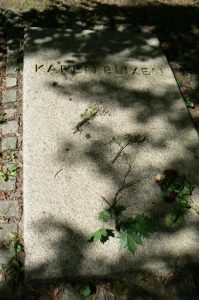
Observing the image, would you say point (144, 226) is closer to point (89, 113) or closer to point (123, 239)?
point (123, 239)

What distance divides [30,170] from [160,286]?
1.19 metres

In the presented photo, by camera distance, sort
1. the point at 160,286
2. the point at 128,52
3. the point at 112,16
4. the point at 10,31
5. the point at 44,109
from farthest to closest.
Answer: the point at 112,16
the point at 10,31
the point at 128,52
the point at 44,109
the point at 160,286

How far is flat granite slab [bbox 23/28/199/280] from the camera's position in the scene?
8.47 ft

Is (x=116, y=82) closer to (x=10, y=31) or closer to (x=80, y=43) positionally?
(x=80, y=43)

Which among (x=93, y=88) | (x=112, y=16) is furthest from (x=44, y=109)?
(x=112, y=16)

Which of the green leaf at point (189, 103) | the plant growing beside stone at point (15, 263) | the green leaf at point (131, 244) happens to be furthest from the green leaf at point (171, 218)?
the green leaf at point (189, 103)

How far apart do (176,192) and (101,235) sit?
0.65 metres

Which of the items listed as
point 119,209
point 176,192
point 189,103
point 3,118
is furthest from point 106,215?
point 189,103

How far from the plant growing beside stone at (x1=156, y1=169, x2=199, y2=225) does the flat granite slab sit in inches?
1.9

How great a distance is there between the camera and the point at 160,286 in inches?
99.2

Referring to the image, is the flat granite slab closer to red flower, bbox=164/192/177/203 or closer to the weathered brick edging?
red flower, bbox=164/192/177/203

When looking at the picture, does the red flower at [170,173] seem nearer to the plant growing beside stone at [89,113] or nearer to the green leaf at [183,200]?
the green leaf at [183,200]

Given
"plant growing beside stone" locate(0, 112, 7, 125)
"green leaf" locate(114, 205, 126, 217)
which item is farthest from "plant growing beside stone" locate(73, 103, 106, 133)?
"green leaf" locate(114, 205, 126, 217)

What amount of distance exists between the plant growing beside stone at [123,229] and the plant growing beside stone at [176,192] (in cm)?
19
